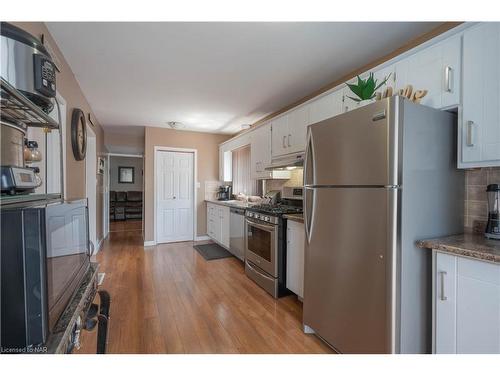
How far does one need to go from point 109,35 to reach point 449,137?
259 centimetres

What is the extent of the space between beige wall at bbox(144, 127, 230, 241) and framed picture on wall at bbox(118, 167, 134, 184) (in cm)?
468

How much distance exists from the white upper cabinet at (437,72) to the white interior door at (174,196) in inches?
168

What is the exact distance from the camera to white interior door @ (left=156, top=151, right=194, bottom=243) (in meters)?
4.87

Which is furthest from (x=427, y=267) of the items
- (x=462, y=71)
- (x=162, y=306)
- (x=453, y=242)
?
(x=162, y=306)

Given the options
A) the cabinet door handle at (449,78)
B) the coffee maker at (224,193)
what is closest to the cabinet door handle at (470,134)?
the cabinet door handle at (449,78)

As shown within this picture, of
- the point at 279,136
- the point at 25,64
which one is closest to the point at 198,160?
the point at 279,136

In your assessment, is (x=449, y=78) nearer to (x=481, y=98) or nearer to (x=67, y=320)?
(x=481, y=98)

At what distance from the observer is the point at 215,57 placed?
2.18 meters

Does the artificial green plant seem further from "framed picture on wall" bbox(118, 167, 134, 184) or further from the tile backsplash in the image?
"framed picture on wall" bbox(118, 167, 134, 184)

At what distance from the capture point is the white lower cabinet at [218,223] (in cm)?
411

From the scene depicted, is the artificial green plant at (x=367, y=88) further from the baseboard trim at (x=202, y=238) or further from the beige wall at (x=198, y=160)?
the baseboard trim at (x=202, y=238)

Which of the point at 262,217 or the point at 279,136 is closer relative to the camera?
the point at 262,217

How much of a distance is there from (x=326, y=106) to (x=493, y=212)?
5.06ft

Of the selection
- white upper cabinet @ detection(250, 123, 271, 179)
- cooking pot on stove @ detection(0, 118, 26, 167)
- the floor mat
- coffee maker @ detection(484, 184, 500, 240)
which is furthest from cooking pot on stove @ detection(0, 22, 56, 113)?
the floor mat
